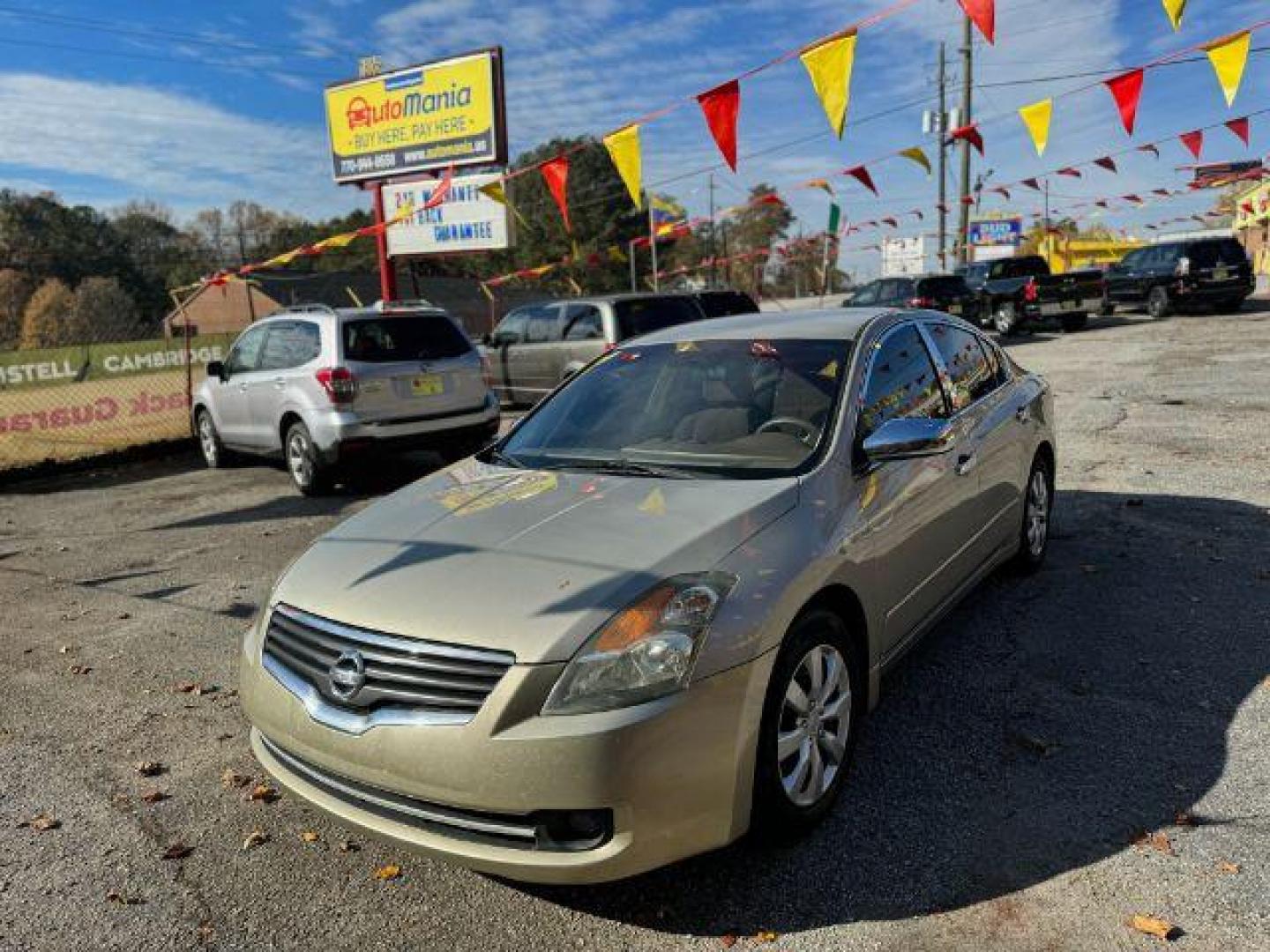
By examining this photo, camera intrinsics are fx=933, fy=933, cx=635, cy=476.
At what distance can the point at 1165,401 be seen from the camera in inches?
443

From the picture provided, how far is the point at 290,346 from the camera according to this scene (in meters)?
9.09

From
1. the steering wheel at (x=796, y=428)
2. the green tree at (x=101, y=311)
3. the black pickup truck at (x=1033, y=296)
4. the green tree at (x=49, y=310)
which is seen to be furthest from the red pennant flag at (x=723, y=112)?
the green tree at (x=101, y=311)

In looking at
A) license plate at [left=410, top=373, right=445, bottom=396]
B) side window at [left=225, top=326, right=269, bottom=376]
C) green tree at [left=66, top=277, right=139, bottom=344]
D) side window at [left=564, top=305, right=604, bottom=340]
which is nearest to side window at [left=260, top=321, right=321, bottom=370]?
side window at [left=225, top=326, right=269, bottom=376]

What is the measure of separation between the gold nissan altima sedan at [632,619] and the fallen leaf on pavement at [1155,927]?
89 centimetres

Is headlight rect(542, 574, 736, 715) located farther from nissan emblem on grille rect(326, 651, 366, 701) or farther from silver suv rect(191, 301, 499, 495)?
silver suv rect(191, 301, 499, 495)

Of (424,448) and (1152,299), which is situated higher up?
(1152,299)

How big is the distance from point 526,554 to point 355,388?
20.1 feet

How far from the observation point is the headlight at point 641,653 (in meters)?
2.39

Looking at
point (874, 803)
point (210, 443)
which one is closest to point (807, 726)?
point (874, 803)

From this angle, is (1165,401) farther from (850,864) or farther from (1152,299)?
(1152,299)

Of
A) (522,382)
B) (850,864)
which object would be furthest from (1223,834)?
(522,382)

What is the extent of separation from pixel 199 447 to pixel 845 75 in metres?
9.38

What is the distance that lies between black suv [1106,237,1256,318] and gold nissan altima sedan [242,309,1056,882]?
22.3m

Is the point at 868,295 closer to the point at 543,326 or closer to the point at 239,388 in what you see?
the point at 543,326
